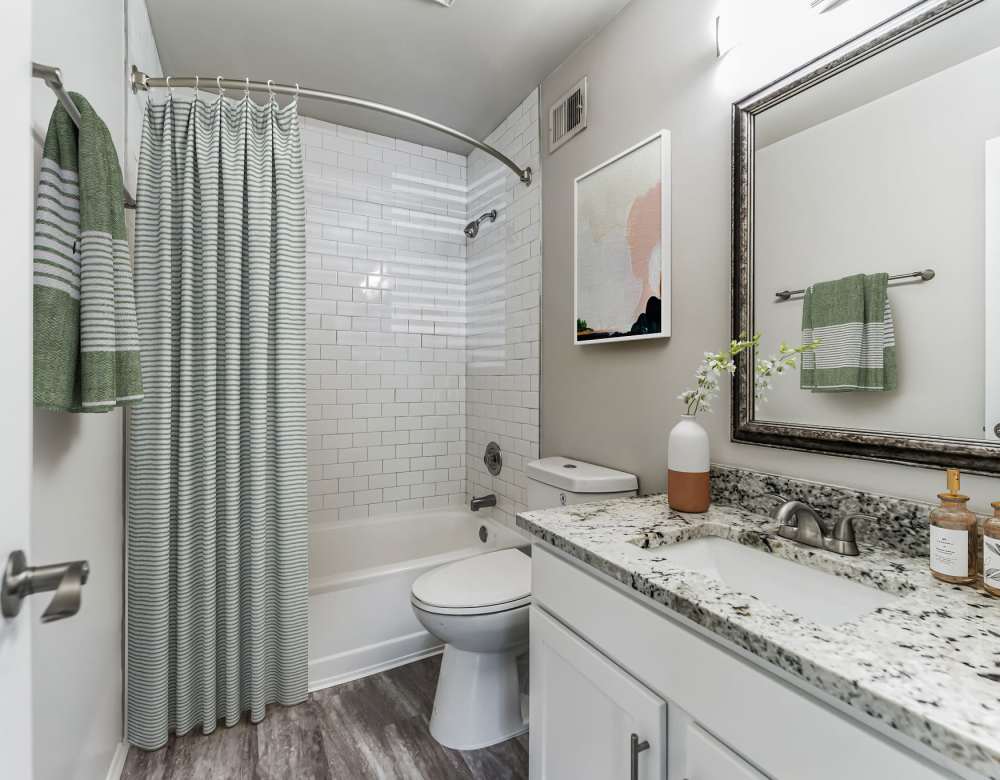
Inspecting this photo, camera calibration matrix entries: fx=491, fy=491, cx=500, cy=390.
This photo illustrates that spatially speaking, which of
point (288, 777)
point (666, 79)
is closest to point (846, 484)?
point (666, 79)

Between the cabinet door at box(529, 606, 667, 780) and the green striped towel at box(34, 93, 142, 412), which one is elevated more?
the green striped towel at box(34, 93, 142, 412)

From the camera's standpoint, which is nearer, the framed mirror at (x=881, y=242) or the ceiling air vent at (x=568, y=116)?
the framed mirror at (x=881, y=242)

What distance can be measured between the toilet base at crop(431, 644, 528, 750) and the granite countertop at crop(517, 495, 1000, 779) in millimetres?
814

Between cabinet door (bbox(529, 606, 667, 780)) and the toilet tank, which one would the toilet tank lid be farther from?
cabinet door (bbox(529, 606, 667, 780))

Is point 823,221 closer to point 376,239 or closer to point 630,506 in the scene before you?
point 630,506

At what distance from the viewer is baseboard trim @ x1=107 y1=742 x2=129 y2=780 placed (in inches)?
56.1

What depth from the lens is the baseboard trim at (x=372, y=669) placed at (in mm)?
1897

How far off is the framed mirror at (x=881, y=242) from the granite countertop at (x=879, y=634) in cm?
28

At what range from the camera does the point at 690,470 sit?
1.27 meters

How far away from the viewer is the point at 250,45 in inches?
76.3

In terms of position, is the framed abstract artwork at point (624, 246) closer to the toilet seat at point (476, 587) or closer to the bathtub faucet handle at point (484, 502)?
the toilet seat at point (476, 587)

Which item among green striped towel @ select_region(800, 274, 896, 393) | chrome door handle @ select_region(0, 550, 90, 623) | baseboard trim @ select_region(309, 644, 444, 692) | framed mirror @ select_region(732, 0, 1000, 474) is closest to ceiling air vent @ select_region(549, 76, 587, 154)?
framed mirror @ select_region(732, 0, 1000, 474)

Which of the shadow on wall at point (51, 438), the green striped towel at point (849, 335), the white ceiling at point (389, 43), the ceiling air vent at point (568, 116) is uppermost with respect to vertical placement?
the white ceiling at point (389, 43)

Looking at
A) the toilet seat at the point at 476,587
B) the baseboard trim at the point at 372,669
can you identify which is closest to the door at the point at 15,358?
the toilet seat at the point at 476,587
